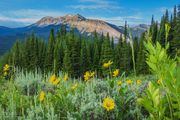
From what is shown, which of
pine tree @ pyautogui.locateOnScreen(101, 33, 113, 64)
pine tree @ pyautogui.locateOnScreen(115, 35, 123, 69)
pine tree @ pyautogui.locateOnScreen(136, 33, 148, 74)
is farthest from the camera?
pine tree @ pyautogui.locateOnScreen(115, 35, 123, 69)

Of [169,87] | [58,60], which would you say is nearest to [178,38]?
[58,60]

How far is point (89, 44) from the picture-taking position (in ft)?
377

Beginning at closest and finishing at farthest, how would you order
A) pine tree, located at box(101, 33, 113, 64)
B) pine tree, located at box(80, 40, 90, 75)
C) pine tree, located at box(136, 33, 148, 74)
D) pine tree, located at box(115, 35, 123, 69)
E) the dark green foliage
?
pine tree, located at box(136, 33, 148, 74) < the dark green foliage < pine tree, located at box(101, 33, 113, 64) < pine tree, located at box(80, 40, 90, 75) < pine tree, located at box(115, 35, 123, 69)

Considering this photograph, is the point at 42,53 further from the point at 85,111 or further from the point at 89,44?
the point at 85,111

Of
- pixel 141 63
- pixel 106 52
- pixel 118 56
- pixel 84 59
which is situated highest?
pixel 106 52

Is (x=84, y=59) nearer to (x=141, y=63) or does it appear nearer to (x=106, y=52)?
(x=106, y=52)

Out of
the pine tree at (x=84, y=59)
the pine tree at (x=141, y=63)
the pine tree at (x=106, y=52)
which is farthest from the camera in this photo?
the pine tree at (x=84, y=59)

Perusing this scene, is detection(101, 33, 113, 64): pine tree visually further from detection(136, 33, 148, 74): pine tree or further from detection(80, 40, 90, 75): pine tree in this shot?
detection(136, 33, 148, 74): pine tree

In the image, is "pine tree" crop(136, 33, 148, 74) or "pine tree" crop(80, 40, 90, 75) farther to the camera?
"pine tree" crop(80, 40, 90, 75)

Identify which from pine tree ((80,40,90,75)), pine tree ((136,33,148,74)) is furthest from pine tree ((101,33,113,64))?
pine tree ((136,33,148,74))

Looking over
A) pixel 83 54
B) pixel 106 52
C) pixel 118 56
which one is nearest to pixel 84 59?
pixel 83 54

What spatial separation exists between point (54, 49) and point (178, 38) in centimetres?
3496

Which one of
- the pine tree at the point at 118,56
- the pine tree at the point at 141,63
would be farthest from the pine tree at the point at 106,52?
the pine tree at the point at 141,63

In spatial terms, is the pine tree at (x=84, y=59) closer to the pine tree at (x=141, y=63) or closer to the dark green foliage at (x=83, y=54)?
the dark green foliage at (x=83, y=54)
